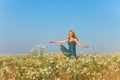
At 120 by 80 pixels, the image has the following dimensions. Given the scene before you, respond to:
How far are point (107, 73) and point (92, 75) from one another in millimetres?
444

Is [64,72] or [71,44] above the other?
[71,44]

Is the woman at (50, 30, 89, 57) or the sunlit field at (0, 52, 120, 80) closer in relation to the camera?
the sunlit field at (0, 52, 120, 80)

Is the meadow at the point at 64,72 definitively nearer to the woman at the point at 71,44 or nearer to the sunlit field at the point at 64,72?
the sunlit field at the point at 64,72

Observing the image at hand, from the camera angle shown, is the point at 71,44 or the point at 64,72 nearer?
the point at 64,72

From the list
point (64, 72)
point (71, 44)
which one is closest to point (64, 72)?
point (64, 72)

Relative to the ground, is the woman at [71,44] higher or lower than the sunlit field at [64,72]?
higher

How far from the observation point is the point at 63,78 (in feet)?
41.8

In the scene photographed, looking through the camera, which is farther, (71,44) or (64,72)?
(71,44)

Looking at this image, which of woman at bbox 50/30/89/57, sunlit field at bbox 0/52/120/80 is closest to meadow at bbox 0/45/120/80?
sunlit field at bbox 0/52/120/80

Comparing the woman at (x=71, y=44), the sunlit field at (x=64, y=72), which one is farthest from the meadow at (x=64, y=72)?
the woman at (x=71, y=44)

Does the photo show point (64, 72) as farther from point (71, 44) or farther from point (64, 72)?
point (71, 44)

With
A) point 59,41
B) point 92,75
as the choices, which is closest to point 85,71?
point 92,75

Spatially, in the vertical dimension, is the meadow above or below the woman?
below

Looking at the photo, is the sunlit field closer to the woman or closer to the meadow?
the meadow
